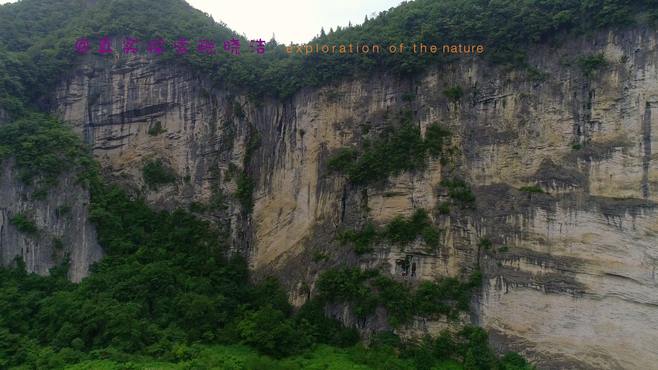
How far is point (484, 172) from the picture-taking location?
50.0ft

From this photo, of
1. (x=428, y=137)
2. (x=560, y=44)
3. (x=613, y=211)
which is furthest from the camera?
(x=428, y=137)

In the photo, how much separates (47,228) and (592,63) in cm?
1948

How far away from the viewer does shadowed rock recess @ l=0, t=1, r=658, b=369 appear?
42.2 feet

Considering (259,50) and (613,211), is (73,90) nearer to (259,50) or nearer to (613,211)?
(259,50)

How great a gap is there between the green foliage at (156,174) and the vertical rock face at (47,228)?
298cm

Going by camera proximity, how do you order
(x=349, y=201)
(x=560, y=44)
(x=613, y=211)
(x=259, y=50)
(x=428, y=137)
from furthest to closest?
(x=259, y=50), (x=349, y=201), (x=428, y=137), (x=560, y=44), (x=613, y=211)

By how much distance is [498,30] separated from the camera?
15312mm

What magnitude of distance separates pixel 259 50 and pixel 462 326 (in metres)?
15.1

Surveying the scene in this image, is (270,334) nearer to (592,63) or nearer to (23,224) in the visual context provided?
(23,224)

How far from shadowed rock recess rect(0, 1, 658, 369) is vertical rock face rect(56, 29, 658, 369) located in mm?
45

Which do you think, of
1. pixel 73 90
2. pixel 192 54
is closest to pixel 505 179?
pixel 192 54

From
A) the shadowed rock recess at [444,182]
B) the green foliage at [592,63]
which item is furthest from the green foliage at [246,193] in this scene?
the green foliage at [592,63]

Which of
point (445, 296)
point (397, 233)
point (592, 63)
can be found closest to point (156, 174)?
point (397, 233)

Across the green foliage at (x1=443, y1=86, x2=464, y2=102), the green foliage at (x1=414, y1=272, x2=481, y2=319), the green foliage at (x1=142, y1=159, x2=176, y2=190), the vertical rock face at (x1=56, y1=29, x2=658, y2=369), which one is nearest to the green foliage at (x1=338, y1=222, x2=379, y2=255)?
the vertical rock face at (x1=56, y1=29, x2=658, y2=369)
